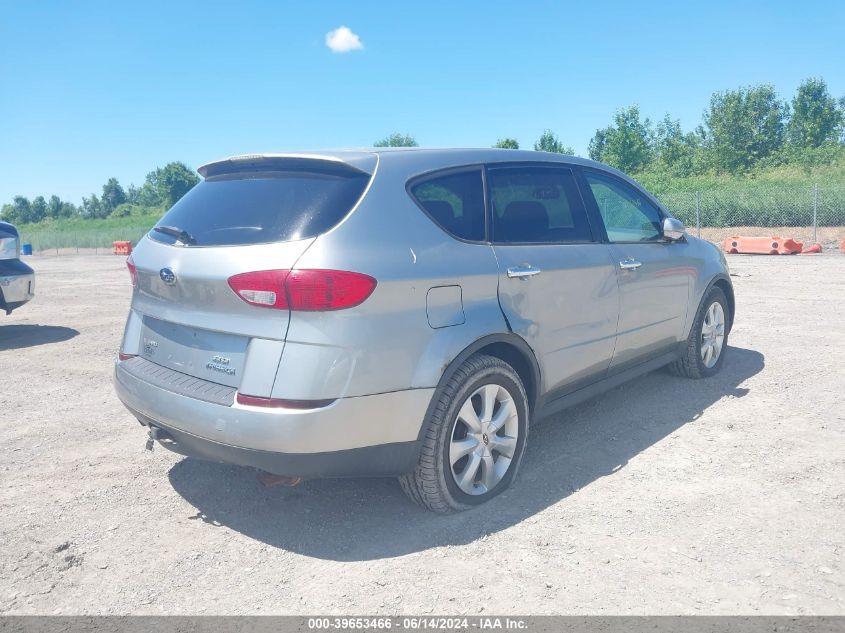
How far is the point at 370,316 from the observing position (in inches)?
108

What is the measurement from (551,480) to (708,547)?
0.95 metres

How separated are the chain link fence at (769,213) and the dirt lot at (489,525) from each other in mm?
18078

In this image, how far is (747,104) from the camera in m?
58.3

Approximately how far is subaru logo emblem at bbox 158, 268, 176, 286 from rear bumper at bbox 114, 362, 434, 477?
504 mm

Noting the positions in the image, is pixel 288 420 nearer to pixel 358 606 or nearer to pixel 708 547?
pixel 358 606

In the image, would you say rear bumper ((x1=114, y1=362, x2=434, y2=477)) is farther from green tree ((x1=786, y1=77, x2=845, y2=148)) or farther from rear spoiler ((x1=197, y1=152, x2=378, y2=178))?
green tree ((x1=786, y1=77, x2=845, y2=148))

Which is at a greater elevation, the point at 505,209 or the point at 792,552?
the point at 505,209

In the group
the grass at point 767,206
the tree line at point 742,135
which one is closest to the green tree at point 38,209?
the tree line at point 742,135

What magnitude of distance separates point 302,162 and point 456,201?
0.78 m

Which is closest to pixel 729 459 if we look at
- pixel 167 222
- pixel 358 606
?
pixel 358 606

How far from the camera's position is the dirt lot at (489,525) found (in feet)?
8.59

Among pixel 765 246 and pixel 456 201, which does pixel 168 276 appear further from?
pixel 765 246

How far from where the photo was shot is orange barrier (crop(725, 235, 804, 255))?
17469 millimetres

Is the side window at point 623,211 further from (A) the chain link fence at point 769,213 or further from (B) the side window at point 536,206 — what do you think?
(A) the chain link fence at point 769,213
